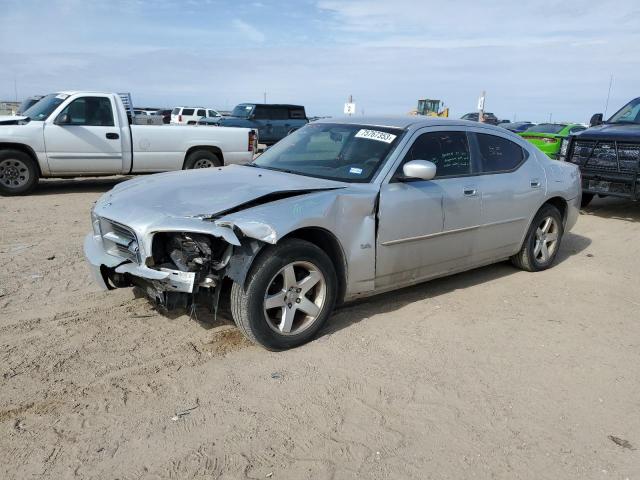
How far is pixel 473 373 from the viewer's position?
12.4 feet

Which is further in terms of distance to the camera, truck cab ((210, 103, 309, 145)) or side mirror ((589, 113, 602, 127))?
truck cab ((210, 103, 309, 145))

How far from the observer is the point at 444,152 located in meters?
4.95

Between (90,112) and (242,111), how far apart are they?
13.9m

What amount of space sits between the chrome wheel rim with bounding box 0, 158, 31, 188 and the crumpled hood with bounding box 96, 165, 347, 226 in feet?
20.5

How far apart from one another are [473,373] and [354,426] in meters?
1.09

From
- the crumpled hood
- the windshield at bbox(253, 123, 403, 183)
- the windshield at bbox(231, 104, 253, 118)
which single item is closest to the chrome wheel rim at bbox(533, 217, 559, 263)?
the windshield at bbox(253, 123, 403, 183)

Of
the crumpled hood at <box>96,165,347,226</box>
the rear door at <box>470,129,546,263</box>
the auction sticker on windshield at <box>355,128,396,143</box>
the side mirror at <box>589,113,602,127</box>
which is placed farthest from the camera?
the side mirror at <box>589,113,602,127</box>

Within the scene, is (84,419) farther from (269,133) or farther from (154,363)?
(269,133)

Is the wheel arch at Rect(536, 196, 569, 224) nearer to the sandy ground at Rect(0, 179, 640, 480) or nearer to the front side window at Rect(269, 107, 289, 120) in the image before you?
the sandy ground at Rect(0, 179, 640, 480)

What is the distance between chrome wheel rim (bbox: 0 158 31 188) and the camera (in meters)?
9.64

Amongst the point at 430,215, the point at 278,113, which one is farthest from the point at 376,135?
the point at 278,113

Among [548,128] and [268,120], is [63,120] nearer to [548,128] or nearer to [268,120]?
[268,120]

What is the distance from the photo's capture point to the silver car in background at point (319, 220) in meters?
3.60

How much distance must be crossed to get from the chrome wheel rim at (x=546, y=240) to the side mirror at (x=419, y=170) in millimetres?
2309
